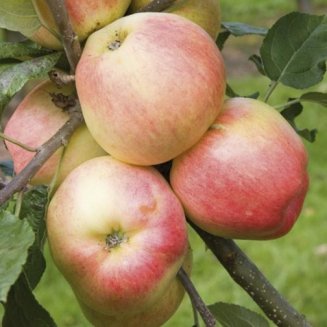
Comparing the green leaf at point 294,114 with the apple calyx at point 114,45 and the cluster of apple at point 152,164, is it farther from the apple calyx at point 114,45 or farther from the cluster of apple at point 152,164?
the apple calyx at point 114,45

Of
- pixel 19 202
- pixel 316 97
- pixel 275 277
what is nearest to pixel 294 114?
pixel 316 97

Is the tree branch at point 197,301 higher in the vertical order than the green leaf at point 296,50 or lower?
lower

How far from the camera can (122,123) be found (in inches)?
33.7

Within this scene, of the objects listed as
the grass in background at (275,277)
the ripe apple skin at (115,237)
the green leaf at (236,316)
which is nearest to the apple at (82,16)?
the ripe apple skin at (115,237)

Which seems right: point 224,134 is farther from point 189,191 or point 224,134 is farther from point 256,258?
point 256,258

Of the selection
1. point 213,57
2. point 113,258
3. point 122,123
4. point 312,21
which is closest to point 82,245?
point 113,258

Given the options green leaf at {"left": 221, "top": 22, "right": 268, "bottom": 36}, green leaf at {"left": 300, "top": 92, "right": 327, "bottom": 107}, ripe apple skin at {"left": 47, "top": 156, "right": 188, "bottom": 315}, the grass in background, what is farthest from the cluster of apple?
the grass in background

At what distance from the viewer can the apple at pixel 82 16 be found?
91 cm

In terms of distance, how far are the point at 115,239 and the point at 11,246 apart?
0.14m

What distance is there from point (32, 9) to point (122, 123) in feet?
0.59

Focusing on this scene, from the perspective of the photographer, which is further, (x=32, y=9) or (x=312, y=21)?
(x=312, y=21)

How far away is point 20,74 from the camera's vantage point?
0.91m

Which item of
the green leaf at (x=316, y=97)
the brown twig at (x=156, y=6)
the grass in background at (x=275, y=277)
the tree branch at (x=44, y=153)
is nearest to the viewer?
the tree branch at (x=44, y=153)

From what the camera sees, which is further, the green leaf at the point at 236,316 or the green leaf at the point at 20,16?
the green leaf at the point at 236,316
